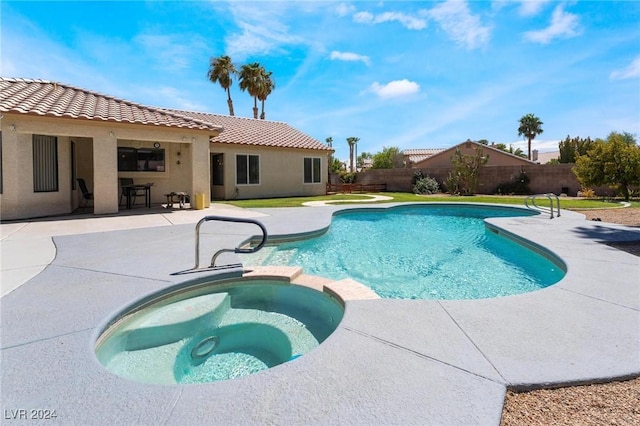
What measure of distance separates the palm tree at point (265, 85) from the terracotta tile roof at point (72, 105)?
23851mm

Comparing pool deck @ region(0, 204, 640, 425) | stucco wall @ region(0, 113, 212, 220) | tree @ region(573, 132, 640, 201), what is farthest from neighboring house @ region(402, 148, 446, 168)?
pool deck @ region(0, 204, 640, 425)

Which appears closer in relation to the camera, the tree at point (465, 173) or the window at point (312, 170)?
the window at point (312, 170)

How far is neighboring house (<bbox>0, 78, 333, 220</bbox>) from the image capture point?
10.4 metres

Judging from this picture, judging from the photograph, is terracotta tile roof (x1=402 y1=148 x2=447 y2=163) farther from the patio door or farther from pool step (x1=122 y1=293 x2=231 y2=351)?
pool step (x1=122 y1=293 x2=231 y2=351)

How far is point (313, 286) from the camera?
499 cm

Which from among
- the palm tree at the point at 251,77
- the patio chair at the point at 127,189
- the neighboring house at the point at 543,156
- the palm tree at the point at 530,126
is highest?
the palm tree at the point at 251,77

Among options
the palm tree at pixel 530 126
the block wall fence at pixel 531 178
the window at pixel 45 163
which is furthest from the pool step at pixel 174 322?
the palm tree at pixel 530 126

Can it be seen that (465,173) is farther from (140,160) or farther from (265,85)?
(265,85)

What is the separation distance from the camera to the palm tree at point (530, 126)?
2057 inches

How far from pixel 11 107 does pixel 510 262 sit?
47.5 ft

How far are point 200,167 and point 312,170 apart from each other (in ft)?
34.2

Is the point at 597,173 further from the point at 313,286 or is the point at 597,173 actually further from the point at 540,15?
the point at 313,286

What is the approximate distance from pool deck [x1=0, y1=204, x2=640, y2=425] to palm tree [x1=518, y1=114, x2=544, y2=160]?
187 ft

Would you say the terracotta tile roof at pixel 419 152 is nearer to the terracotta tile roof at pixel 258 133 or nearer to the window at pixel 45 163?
the terracotta tile roof at pixel 258 133
